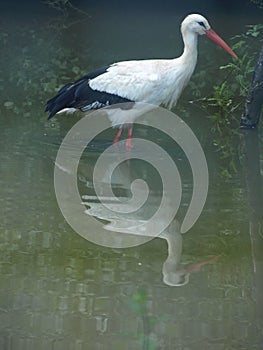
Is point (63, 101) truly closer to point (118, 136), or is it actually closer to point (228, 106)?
point (118, 136)

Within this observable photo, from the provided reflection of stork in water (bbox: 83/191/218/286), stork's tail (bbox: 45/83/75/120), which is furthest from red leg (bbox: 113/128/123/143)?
reflection of stork in water (bbox: 83/191/218/286)

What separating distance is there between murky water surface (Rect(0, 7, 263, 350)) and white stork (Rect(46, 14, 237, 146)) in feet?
1.26

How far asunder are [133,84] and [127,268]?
2443 millimetres

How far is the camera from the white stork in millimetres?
7219

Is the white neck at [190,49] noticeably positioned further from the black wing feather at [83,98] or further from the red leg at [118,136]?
the red leg at [118,136]

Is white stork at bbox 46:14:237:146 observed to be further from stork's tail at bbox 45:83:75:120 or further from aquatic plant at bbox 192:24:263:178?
aquatic plant at bbox 192:24:263:178

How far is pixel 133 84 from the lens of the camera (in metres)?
7.20

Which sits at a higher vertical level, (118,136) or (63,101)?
(63,101)

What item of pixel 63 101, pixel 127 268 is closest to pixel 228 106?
pixel 63 101

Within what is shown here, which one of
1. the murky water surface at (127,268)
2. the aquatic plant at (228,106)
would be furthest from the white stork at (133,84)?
the aquatic plant at (228,106)

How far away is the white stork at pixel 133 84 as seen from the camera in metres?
7.22

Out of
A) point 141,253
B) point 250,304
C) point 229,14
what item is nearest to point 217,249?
point 141,253

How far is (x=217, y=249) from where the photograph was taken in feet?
17.5

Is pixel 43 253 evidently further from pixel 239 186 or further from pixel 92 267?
pixel 239 186
